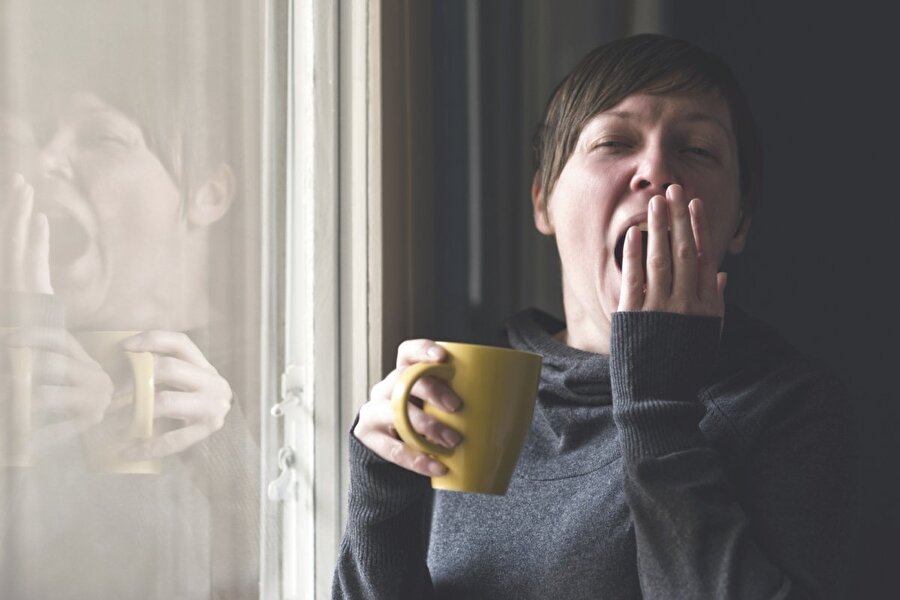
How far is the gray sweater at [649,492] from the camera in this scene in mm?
775

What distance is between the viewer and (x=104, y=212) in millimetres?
745

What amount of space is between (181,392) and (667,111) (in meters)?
0.56

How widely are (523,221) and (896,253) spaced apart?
54 cm

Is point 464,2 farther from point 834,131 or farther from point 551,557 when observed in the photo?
point 551,557

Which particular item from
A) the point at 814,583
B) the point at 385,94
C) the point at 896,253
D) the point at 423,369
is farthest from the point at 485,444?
the point at 896,253

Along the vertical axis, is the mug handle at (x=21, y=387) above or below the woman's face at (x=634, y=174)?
below

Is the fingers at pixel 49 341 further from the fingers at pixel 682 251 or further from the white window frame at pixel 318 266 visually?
the fingers at pixel 682 251

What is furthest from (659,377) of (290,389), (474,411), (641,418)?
(290,389)

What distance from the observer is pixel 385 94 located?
1047 millimetres

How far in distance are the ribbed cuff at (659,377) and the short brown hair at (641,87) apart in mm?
288

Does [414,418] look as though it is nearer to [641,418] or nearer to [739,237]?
[641,418]

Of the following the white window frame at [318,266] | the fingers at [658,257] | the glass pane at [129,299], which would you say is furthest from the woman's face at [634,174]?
the glass pane at [129,299]

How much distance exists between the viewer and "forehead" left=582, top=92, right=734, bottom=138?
0.96 metres

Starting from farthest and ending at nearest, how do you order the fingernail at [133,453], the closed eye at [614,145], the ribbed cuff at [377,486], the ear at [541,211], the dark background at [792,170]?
the dark background at [792,170], the ear at [541,211], the closed eye at [614,145], the ribbed cuff at [377,486], the fingernail at [133,453]
